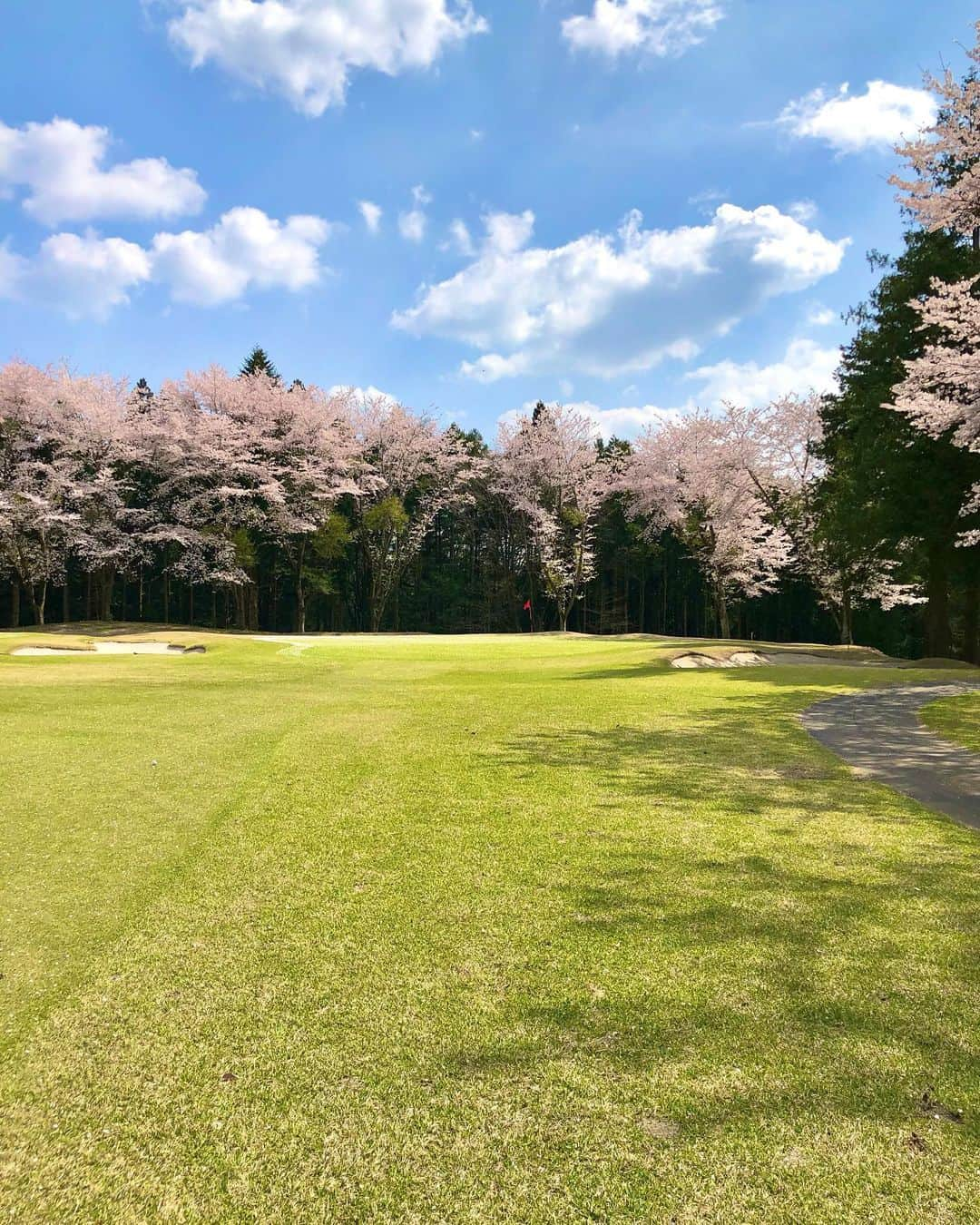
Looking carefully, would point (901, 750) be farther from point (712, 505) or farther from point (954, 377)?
point (712, 505)

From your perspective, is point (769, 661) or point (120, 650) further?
point (120, 650)

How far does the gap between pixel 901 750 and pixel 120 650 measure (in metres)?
22.1

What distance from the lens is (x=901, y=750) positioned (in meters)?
8.17

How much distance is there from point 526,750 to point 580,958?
4271 millimetres

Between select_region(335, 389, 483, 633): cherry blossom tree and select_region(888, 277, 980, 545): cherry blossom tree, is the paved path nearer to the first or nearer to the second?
select_region(888, 277, 980, 545): cherry blossom tree

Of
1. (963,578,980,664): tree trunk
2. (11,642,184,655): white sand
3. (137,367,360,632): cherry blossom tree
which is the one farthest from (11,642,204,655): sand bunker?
(963,578,980,664): tree trunk

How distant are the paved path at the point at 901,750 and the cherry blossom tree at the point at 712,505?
2629cm

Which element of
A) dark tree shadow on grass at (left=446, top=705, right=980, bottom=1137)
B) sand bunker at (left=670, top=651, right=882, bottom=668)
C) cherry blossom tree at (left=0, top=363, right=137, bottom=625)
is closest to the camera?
dark tree shadow on grass at (left=446, top=705, right=980, bottom=1137)

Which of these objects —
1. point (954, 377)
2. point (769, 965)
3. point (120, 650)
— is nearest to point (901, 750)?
point (769, 965)

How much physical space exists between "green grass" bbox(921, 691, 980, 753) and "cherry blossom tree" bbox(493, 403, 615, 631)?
3251 centimetres

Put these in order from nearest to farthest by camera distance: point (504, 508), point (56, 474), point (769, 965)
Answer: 1. point (769, 965)
2. point (56, 474)
3. point (504, 508)

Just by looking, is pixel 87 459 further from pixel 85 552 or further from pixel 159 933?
pixel 159 933

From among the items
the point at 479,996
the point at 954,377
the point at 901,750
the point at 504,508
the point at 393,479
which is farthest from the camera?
the point at 504,508

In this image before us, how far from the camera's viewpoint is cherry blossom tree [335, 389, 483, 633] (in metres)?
42.9
